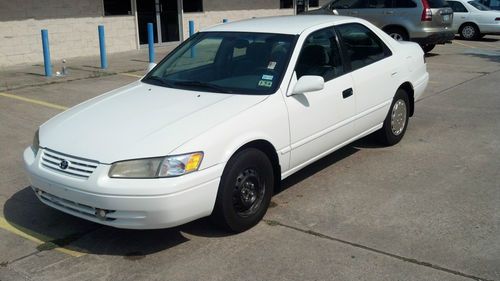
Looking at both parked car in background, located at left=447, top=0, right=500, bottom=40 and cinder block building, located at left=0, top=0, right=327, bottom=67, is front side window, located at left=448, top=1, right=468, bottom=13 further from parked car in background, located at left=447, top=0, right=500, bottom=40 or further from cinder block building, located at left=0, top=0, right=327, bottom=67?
cinder block building, located at left=0, top=0, right=327, bottom=67

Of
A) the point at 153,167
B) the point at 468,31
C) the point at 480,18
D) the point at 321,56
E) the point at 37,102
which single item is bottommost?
the point at 37,102

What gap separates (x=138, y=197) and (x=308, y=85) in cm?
174

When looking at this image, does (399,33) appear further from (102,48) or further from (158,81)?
(158,81)

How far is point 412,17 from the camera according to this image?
44.7ft

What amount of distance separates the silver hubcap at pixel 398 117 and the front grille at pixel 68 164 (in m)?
3.68

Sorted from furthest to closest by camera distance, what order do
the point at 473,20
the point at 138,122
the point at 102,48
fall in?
the point at 473,20 → the point at 102,48 → the point at 138,122

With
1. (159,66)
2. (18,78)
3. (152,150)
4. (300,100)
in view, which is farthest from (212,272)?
(18,78)

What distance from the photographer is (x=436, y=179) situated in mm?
5250

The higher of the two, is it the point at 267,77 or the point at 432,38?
the point at 267,77

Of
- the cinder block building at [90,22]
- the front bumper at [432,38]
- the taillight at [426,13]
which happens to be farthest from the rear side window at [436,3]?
the cinder block building at [90,22]

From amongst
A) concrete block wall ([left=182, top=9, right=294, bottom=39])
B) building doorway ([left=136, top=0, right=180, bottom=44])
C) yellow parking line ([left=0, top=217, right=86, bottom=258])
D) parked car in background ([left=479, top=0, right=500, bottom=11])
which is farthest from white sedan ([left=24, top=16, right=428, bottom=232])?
parked car in background ([left=479, top=0, right=500, bottom=11])

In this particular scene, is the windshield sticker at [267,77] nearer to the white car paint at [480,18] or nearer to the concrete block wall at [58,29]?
the concrete block wall at [58,29]

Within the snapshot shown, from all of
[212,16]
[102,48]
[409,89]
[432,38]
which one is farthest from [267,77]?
[212,16]

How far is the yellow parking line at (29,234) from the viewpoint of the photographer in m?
3.95
